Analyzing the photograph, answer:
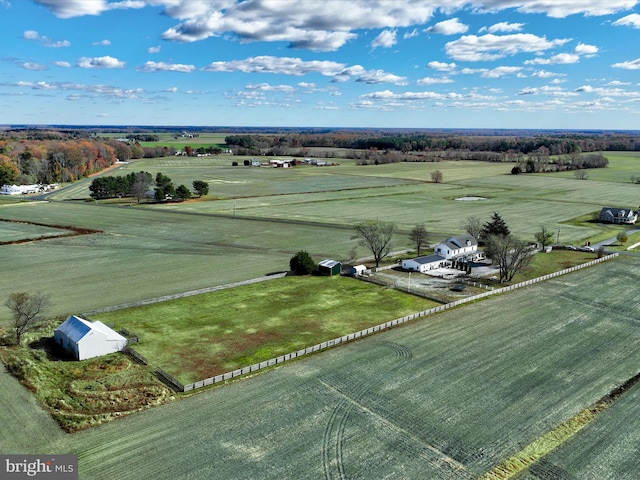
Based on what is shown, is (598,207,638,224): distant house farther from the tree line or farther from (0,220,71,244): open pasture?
(0,220,71,244): open pasture

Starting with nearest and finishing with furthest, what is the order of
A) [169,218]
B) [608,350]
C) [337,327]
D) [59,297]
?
[608,350] < [337,327] < [59,297] < [169,218]

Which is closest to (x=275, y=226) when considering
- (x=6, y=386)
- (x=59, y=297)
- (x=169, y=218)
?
(x=169, y=218)

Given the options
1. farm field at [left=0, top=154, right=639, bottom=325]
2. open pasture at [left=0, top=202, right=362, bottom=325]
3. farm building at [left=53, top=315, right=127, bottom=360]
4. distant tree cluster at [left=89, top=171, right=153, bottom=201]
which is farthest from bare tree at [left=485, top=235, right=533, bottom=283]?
distant tree cluster at [left=89, top=171, right=153, bottom=201]

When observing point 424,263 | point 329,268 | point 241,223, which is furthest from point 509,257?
point 241,223

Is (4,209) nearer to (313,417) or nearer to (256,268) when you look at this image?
(256,268)

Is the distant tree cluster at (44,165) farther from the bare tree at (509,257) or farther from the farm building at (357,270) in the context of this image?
the bare tree at (509,257)

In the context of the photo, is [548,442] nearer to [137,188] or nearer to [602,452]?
[602,452]

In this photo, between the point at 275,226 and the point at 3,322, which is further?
the point at 275,226
